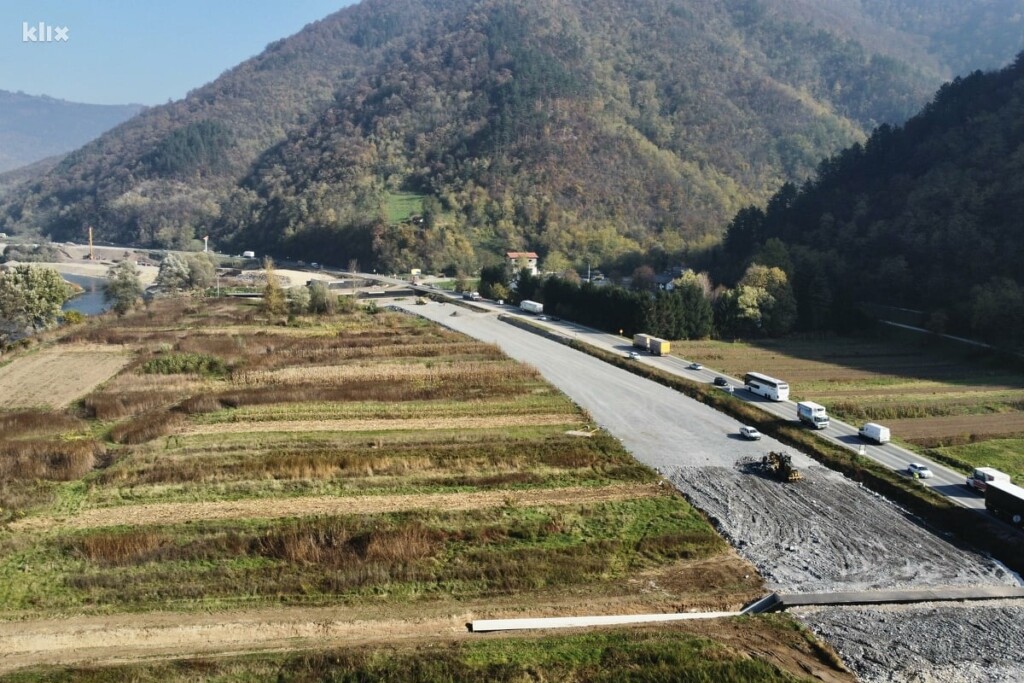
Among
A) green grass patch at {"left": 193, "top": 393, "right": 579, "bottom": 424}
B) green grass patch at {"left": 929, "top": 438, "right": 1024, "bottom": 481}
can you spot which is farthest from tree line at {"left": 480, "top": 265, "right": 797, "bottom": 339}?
green grass patch at {"left": 929, "top": 438, "right": 1024, "bottom": 481}

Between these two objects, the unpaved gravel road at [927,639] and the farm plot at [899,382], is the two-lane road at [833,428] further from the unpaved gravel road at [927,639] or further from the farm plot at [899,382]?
the unpaved gravel road at [927,639]

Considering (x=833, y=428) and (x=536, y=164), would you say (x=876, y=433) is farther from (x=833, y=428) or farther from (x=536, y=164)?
(x=536, y=164)

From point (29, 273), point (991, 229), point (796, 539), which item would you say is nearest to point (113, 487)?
point (796, 539)

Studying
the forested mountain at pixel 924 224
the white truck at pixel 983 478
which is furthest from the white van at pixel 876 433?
the forested mountain at pixel 924 224

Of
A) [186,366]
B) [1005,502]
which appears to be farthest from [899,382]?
[186,366]

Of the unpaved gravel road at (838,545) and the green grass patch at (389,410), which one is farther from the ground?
the green grass patch at (389,410)

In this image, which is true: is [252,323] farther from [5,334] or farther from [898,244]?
[898,244]
